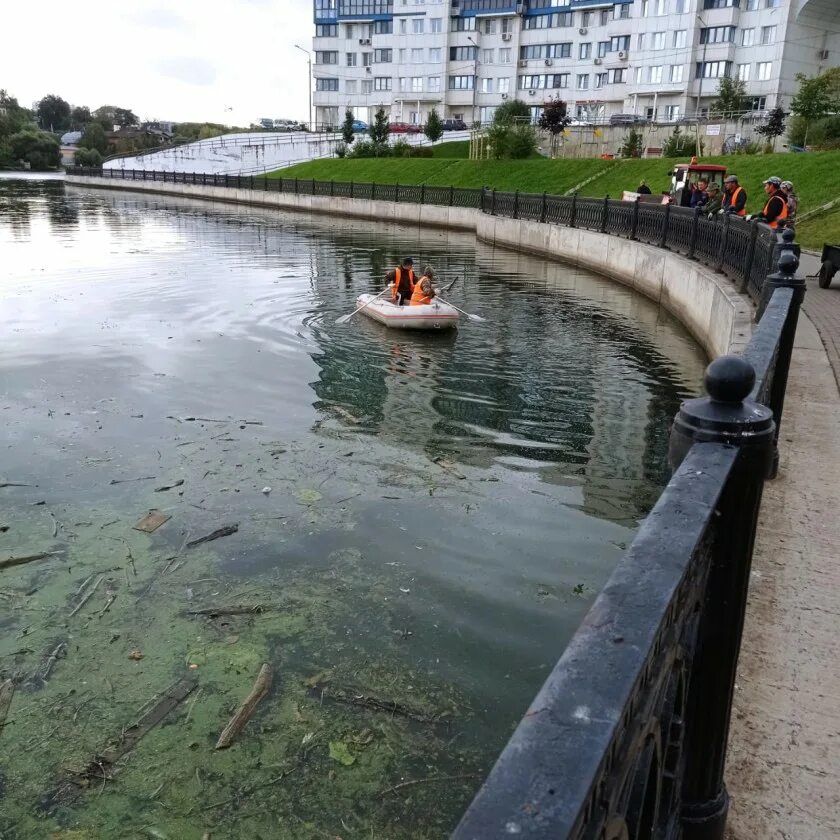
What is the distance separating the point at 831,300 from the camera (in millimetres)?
14531

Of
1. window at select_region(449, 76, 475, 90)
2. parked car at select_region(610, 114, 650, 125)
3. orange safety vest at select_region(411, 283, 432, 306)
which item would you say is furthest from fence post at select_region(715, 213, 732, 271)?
window at select_region(449, 76, 475, 90)

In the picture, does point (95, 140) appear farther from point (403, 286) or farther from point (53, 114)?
point (403, 286)

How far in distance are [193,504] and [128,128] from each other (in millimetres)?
152847

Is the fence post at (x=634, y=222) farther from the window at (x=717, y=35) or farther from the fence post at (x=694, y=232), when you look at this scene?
the window at (x=717, y=35)

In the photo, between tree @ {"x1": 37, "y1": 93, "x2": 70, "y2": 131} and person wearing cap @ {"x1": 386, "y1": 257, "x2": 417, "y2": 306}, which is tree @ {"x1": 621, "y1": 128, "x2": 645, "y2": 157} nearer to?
person wearing cap @ {"x1": 386, "y1": 257, "x2": 417, "y2": 306}

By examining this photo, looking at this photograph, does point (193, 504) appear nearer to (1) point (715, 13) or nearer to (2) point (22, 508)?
(2) point (22, 508)

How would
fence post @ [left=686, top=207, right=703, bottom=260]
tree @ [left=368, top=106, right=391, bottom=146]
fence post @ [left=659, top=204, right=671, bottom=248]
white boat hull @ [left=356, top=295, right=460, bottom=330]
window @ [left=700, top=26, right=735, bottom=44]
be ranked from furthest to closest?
window @ [left=700, top=26, right=735, bottom=44]
tree @ [left=368, top=106, right=391, bottom=146]
fence post @ [left=659, top=204, right=671, bottom=248]
fence post @ [left=686, top=207, right=703, bottom=260]
white boat hull @ [left=356, top=295, right=460, bottom=330]

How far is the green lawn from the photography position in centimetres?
3047

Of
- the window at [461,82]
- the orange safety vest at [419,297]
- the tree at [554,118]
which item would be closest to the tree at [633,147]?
the tree at [554,118]

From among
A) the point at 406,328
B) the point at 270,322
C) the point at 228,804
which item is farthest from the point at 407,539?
the point at 270,322

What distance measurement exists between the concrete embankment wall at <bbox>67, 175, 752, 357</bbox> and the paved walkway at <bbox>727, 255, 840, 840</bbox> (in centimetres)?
412

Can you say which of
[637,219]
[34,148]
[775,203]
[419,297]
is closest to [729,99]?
[637,219]

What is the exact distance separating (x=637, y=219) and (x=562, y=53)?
75.7 metres

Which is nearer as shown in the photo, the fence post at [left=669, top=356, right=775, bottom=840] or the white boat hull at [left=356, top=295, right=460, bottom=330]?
the fence post at [left=669, top=356, right=775, bottom=840]
